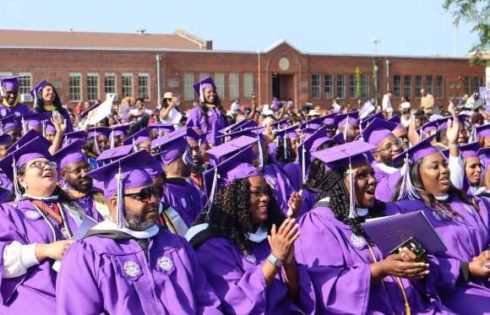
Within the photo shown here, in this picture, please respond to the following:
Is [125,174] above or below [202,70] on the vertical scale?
below

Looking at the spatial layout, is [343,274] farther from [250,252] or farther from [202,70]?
[202,70]

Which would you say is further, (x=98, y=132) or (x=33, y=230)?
(x=98, y=132)

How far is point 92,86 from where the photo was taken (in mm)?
43375

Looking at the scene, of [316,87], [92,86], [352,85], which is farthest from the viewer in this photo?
[352,85]

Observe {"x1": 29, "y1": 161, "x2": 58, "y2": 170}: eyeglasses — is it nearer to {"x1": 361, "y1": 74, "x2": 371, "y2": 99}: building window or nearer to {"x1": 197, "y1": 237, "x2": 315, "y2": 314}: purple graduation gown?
{"x1": 197, "y1": 237, "x2": 315, "y2": 314}: purple graduation gown

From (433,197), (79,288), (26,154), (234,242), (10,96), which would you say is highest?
(10,96)

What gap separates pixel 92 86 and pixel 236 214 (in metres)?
39.7

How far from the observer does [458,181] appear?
6.44 meters

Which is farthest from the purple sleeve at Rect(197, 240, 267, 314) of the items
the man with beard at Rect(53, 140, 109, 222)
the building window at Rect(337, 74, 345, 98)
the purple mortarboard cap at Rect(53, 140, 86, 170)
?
the building window at Rect(337, 74, 345, 98)

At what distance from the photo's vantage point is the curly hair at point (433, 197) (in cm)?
573

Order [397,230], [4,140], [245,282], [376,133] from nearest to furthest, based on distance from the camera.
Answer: [245,282] → [397,230] → [376,133] → [4,140]

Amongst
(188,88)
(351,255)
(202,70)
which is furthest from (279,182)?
(202,70)

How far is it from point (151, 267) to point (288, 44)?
46.3 metres

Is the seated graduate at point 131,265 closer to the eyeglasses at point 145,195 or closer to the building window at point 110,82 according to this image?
the eyeglasses at point 145,195
